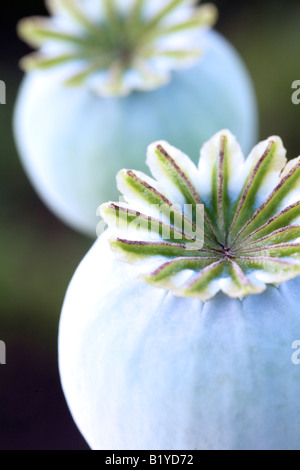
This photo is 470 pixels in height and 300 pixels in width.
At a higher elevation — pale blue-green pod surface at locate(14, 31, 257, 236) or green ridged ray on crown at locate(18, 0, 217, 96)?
green ridged ray on crown at locate(18, 0, 217, 96)

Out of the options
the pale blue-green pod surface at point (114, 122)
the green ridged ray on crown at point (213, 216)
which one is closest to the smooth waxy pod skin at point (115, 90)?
the pale blue-green pod surface at point (114, 122)

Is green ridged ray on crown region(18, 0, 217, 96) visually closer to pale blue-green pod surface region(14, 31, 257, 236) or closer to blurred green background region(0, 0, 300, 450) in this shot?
pale blue-green pod surface region(14, 31, 257, 236)

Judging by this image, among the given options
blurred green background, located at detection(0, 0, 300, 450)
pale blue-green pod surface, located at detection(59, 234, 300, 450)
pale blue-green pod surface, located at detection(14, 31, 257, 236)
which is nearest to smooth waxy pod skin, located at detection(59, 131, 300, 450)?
pale blue-green pod surface, located at detection(59, 234, 300, 450)

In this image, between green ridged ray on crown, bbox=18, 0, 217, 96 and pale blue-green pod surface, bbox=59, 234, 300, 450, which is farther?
green ridged ray on crown, bbox=18, 0, 217, 96

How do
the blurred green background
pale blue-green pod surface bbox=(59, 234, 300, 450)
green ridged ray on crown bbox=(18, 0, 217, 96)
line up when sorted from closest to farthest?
pale blue-green pod surface bbox=(59, 234, 300, 450), green ridged ray on crown bbox=(18, 0, 217, 96), the blurred green background

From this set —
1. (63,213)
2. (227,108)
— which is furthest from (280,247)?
(63,213)

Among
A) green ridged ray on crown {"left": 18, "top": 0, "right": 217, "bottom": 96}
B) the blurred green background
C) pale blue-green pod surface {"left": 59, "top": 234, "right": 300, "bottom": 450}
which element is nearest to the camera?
pale blue-green pod surface {"left": 59, "top": 234, "right": 300, "bottom": 450}
